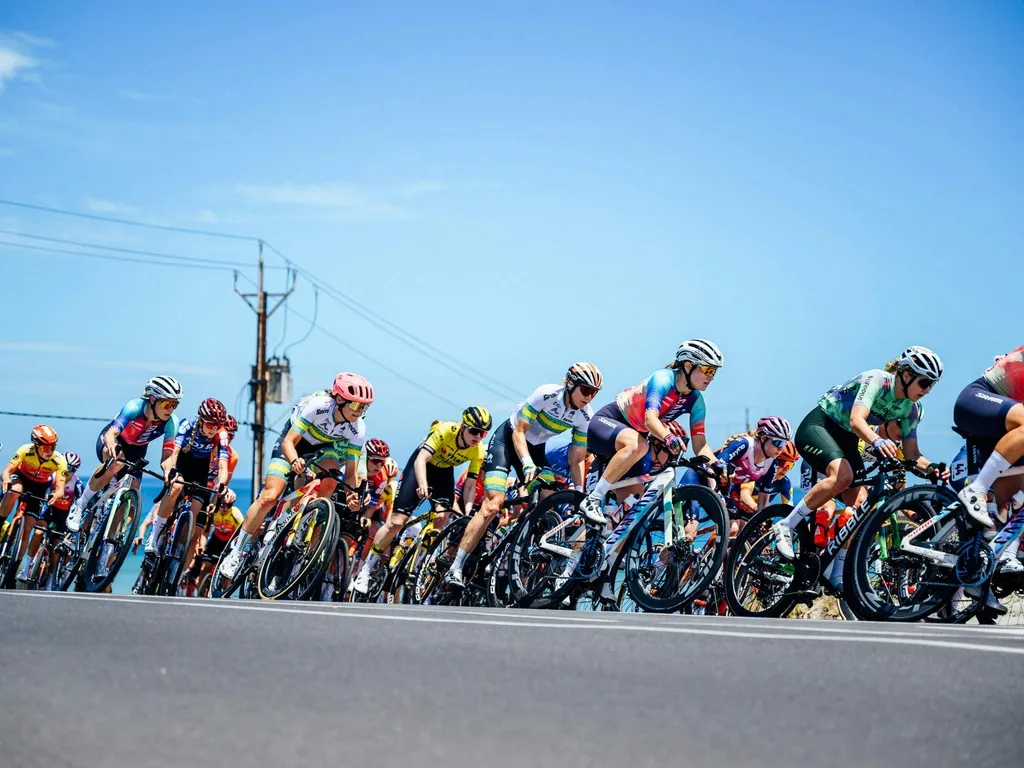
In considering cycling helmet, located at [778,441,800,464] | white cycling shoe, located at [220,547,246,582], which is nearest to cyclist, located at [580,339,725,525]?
cycling helmet, located at [778,441,800,464]

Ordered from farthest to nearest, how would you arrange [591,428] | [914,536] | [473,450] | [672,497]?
[473,450] → [591,428] → [672,497] → [914,536]

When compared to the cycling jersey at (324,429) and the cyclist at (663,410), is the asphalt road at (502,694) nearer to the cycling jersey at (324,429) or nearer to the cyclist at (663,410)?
the cyclist at (663,410)

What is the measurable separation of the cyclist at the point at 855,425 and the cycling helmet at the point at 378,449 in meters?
8.05

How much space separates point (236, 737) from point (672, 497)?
23.0 feet

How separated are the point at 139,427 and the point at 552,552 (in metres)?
5.83

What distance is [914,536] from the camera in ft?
31.8

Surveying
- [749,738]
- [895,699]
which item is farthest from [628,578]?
[749,738]

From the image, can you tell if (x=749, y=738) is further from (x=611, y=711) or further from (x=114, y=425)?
(x=114, y=425)

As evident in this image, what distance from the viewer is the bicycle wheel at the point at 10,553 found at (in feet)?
59.4

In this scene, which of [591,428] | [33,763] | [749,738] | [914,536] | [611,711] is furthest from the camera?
[591,428]

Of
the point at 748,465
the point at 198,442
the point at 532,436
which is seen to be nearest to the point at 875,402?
the point at 532,436

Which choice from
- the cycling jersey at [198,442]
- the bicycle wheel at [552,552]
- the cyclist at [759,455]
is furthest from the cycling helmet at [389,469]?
the bicycle wheel at [552,552]

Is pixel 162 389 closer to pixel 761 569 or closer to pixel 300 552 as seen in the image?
pixel 300 552

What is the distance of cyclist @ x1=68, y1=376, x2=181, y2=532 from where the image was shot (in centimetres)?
1518
